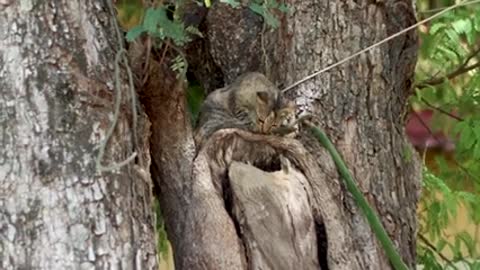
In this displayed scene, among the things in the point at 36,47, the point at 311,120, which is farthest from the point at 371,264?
the point at 36,47

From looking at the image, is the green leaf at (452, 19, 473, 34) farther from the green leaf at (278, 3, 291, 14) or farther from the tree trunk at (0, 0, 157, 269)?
the tree trunk at (0, 0, 157, 269)

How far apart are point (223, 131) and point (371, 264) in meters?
0.34

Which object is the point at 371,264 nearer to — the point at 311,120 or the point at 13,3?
the point at 311,120

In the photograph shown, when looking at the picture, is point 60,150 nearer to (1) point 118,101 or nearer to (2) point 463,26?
(1) point 118,101

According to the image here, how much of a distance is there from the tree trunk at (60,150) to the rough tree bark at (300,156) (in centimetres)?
16

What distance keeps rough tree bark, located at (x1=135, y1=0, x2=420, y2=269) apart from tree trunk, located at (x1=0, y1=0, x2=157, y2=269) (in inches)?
6.5

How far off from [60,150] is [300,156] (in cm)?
45

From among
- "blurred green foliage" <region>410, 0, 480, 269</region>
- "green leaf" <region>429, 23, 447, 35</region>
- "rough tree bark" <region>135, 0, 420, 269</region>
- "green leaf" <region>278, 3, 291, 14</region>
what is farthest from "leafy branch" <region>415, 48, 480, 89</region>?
"green leaf" <region>278, 3, 291, 14</region>

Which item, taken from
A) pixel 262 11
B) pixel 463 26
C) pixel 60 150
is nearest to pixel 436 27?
pixel 463 26

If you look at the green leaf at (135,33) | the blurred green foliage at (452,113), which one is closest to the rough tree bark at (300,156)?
the green leaf at (135,33)

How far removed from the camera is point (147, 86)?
1660 mm

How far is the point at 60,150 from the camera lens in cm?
147

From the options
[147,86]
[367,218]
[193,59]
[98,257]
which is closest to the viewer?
[98,257]

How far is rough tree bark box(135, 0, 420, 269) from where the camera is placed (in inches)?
67.4
